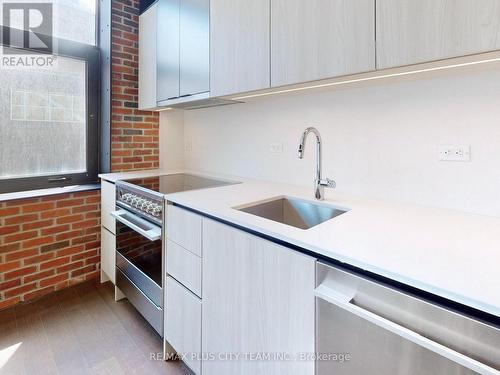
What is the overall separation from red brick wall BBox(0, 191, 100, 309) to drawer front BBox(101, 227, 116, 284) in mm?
139

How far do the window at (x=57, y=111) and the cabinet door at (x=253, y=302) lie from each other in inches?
72.3

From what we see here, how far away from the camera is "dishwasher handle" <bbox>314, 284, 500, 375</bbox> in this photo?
61cm

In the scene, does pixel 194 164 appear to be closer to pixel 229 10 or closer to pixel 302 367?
pixel 229 10

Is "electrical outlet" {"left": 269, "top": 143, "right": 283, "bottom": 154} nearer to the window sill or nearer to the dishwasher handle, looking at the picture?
the dishwasher handle

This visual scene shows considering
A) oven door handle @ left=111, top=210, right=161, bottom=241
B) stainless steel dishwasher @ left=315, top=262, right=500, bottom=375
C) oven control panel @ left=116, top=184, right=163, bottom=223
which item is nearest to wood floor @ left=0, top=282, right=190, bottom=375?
oven door handle @ left=111, top=210, right=161, bottom=241

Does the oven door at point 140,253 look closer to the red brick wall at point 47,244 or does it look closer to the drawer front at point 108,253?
the drawer front at point 108,253

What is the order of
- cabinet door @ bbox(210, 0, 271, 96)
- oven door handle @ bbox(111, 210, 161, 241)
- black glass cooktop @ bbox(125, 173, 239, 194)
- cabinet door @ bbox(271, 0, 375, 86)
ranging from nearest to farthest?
cabinet door @ bbox(271, 0, 375, 86)
cabinet door @ bbox(210, 0, 271, 96)
oven door handle @ bbox(111, 210, 161, 241)
black glass cooktop @ bbox(125, 173, 239, 194)

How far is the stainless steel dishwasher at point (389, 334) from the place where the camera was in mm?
632

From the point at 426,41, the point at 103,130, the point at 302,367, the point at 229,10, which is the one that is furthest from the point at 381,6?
the point at 103,130

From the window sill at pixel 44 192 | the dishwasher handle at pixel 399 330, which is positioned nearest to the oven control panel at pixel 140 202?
the window sill at pixel 44 192

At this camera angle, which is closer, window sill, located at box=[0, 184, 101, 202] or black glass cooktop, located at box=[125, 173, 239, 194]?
black glass cooktop, located at box=[125, 173, 239, 194]

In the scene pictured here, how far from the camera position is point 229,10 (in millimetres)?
1657

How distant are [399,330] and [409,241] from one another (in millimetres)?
314

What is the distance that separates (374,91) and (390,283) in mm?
1108
